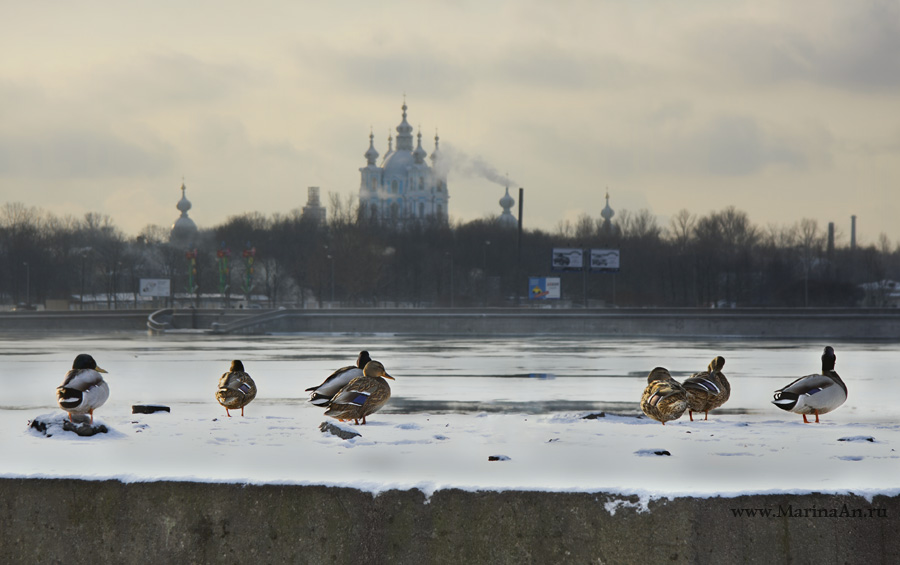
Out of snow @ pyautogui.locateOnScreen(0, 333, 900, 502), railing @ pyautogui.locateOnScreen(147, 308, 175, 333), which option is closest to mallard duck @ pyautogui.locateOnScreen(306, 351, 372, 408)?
snow @ pyautogui.locateOnScreen(0, 333, 900, 502)

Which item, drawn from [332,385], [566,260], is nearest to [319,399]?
[332,385]


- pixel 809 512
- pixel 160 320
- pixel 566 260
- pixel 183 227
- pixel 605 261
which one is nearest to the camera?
pixel 809 512

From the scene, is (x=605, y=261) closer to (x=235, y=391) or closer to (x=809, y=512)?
(x=235, y=391)

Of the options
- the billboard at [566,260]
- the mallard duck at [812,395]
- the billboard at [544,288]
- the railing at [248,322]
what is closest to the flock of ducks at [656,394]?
the mallard duck at [812,395]

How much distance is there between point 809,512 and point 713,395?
422 centimetres

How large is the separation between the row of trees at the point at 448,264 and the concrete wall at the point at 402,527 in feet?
269

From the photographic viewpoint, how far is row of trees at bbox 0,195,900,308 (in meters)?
98.2

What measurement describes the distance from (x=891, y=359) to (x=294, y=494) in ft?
85.8

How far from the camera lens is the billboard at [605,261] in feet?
262

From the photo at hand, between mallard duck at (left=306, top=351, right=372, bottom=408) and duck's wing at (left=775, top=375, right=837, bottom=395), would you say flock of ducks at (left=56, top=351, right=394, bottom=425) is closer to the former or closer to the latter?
mallard duck at (left=306, top=351, right=372, bottom=408)

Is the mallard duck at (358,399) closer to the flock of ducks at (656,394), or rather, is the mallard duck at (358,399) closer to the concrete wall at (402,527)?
the flock of ducks at (656,394)

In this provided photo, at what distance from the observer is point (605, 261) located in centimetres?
8012

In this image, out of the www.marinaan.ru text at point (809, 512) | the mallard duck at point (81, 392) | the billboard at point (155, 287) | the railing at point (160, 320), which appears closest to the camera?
the www.marinaan.ru text at point (809, 512)

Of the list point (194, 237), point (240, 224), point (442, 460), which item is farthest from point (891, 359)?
point (194, 237)
